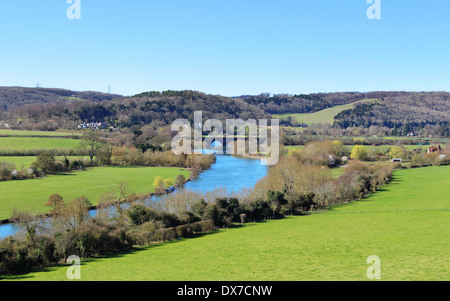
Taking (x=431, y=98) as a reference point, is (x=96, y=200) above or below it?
below

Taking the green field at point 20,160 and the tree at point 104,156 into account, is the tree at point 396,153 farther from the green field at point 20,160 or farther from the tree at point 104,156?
the green field at point 20,160

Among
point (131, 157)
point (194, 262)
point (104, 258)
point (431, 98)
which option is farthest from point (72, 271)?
point (431, 98)

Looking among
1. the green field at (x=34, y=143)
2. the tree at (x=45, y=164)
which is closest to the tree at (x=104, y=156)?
the green field at (x=34, y=143)

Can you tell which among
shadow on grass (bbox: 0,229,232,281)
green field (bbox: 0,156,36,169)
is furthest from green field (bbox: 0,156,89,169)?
shadow on grass (bbox: 0,229,232,281)
